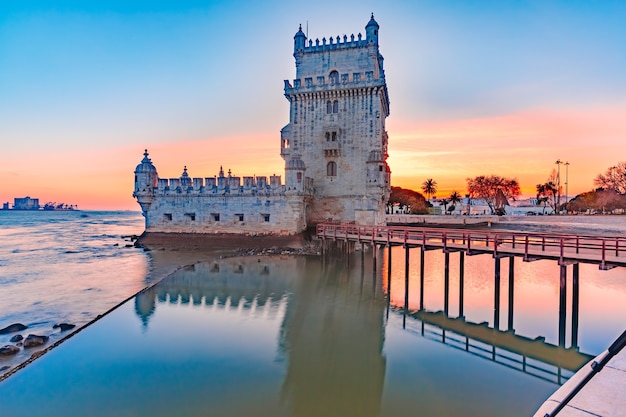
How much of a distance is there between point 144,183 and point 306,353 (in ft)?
89.5

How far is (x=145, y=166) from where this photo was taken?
33.8 meters

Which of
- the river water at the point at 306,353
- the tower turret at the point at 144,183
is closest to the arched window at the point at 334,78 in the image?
the tower turret at the point at 144,183

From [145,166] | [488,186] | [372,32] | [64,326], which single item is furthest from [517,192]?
[64,326]

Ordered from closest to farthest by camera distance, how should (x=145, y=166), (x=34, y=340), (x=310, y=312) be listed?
(x=34, y=340), (x=310, y=312), (x=145, y=166)

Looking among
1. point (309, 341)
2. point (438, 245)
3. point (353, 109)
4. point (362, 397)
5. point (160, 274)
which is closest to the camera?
point (362, 397)

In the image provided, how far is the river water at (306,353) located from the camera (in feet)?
27.8

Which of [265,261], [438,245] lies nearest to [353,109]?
[265,261]

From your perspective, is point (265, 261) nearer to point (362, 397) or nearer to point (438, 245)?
point (438, 245)

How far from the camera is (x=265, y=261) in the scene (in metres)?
26.1

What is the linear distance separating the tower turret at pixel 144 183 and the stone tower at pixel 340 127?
11.4m

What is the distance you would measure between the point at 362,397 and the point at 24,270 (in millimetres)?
24614

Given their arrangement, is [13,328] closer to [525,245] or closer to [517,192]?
[525,245]

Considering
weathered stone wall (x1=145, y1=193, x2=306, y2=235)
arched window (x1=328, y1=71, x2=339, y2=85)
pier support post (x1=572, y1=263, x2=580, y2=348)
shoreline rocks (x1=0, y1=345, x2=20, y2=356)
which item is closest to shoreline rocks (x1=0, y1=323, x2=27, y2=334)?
shoreline rocks (x1=0, y1=345, x2=20, y2=356)

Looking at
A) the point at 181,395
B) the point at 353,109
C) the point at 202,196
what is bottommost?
the point at 181,395
